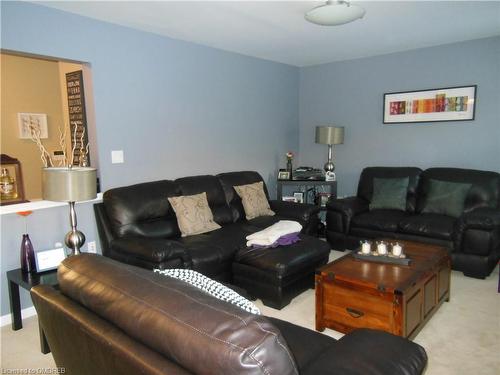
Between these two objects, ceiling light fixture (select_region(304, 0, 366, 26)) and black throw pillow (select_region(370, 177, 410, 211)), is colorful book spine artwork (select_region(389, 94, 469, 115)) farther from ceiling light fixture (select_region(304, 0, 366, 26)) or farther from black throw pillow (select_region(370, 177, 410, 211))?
ceiling light fixture (select_region(304, 0, 366, 26))

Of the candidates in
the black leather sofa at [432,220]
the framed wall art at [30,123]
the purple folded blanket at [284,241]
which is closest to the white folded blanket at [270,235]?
the purple folded blanket at [284,241]

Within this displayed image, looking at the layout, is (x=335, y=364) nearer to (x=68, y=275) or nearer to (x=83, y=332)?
(x=83, y=332)

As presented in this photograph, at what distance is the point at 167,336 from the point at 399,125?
4.56m

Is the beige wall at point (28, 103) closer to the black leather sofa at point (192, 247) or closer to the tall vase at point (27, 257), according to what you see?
the black leather sofa at point (192, 247)

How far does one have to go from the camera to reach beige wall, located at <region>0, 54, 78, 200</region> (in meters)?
4.51

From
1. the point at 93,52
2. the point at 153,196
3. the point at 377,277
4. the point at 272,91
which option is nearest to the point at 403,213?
the point at 377,277

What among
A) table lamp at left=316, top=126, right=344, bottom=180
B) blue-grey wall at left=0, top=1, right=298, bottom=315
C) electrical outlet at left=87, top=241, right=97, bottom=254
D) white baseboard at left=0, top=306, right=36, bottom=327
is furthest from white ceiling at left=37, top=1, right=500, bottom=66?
white baseboard at left=0, top=306, right=36, bottom=327

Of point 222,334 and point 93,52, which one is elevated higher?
point 93,52

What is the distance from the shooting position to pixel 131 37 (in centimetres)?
346

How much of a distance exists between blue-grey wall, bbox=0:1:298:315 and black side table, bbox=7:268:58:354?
22cm

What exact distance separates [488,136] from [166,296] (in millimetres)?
4354

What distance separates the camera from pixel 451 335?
2.46 m

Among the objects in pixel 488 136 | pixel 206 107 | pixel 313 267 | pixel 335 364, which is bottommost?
pixel 313 267

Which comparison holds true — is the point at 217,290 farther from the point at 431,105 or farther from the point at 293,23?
the point at 431,105
